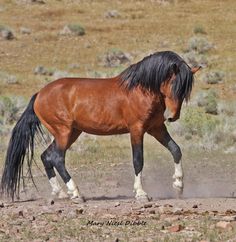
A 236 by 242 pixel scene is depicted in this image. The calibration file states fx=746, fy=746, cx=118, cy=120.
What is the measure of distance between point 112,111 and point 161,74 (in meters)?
0.88

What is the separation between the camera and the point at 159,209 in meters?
8.66

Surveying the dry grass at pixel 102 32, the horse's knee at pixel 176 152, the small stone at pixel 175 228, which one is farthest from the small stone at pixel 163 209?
the dry grass at pixel 102 32

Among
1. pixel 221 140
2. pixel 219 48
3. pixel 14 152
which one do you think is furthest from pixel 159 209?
pixel 219 48

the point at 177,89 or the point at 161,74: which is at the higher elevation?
the point at 161,74

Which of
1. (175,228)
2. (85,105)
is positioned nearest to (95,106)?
(85,105)

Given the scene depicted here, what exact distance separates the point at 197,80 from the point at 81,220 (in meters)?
20.0

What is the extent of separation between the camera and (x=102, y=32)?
39844 mm

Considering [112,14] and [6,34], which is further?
[112,14]

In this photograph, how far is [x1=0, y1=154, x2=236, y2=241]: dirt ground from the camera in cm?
732

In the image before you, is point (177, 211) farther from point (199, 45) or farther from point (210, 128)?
point (199, 45)

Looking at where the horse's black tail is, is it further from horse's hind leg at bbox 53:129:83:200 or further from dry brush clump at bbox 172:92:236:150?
dry brush clump at bbox 172:92:236:150

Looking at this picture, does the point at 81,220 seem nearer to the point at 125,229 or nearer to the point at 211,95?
the point at 125,229

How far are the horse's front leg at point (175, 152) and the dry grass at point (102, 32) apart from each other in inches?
566

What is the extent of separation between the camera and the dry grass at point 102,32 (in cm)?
3188
